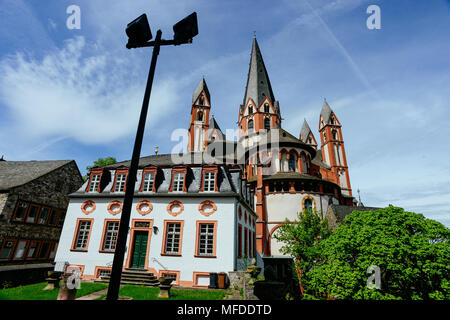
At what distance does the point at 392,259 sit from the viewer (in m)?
11.2

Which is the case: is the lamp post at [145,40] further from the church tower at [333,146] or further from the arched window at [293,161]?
the church tower at [333,146]

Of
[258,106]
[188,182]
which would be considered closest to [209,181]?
[188,182]

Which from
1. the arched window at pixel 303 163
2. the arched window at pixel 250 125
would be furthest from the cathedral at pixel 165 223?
the arched window at pixel 250 125

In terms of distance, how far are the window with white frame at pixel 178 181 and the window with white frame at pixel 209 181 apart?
1826 mm

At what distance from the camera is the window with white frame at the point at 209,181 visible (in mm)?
17609

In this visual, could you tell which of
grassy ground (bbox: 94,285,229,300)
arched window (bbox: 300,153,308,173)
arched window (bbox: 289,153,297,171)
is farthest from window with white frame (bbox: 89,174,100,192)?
arched window (bbox: 300,153,308,173)

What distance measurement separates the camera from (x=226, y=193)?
1667cm

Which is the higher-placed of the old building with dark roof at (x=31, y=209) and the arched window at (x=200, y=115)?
the arched window at (x=200, y=115)

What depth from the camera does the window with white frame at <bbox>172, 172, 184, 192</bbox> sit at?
58.8 ft

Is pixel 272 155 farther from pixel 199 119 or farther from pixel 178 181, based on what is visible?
pixel 199 119

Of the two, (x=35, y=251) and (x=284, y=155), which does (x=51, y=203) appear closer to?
(x=35, y=251)

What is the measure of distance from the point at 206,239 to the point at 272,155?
2411 centimetres

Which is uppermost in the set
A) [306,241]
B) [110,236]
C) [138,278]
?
[306,241]
